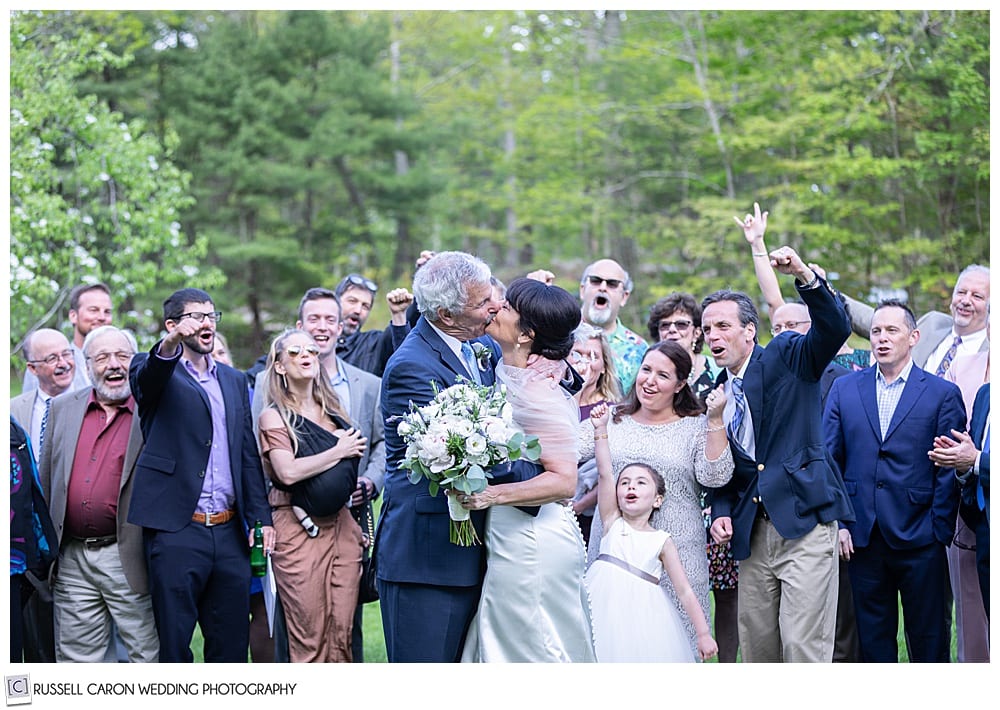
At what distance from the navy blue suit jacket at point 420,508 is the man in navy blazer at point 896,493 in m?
2.48

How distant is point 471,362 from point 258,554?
6.46 ft

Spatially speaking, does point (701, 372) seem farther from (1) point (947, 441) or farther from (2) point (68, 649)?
(2) point (68, 649)

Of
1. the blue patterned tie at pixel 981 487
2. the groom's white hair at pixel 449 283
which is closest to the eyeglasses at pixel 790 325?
the blue patterned tie at pixel 981 487

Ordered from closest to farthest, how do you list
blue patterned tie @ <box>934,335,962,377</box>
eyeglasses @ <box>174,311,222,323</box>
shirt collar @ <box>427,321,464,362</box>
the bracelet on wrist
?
shirt collar @ <box>427,321,464,362</box>, the bracelet on wrist, eyeglasses @ <box>174,311,222,323</box>, blue patterned tie @ <box>934,335,962,377</box>

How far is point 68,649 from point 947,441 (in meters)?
4.48

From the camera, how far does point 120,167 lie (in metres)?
13.6

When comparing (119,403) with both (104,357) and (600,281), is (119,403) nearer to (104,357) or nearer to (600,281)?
(104,357)

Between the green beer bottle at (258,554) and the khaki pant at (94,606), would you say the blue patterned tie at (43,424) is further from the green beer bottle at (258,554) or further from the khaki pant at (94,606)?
the green beer bottle at (258,554)

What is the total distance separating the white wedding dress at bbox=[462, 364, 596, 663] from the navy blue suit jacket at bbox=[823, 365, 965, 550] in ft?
6.86

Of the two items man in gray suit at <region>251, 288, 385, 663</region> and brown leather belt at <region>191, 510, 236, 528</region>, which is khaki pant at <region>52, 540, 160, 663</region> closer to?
brown leather belt at <region>191, 510, 236, 528</region>

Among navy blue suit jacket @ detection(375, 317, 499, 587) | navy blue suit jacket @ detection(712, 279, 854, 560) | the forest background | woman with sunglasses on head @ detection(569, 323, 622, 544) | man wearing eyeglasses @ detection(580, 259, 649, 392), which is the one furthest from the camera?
the forest background

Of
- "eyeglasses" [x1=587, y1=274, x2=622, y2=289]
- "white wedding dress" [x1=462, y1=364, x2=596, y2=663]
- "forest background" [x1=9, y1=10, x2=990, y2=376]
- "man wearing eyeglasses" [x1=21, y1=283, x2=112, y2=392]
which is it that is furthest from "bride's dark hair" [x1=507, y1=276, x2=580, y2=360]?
"forest background" [x1=9, y1=10, x2=990, y2=376]

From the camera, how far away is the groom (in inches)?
156

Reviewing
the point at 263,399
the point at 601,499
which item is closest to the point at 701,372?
the point at 601,499
